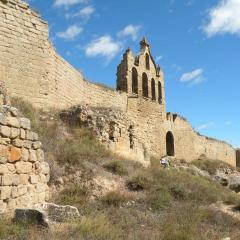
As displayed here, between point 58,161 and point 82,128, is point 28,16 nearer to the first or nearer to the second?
point 82,128

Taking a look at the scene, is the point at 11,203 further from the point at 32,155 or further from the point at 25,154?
the point at 32,155

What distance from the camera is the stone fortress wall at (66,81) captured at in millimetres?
13203

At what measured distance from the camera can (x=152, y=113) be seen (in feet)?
76.7

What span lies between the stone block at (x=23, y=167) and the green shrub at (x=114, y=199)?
2.58 m

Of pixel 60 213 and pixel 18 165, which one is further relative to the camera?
pixel 18 165

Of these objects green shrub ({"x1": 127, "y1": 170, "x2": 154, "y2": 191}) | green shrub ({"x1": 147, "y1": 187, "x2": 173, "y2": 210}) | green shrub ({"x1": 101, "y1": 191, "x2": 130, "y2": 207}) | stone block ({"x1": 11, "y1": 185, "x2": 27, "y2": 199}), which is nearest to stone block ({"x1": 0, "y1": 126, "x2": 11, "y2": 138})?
stone block ({"x1": 11, "y1": 185, "x2": 27, "y2": 199})

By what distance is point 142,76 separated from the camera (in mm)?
25438

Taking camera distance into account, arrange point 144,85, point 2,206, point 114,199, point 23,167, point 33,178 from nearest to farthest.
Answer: point 2,206, point 23,167, point 33,178, point 114,199, point 144,85

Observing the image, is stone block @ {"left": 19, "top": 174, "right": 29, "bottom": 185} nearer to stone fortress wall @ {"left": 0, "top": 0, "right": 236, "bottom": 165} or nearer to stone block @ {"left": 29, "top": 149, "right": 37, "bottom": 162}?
stone block @ {"left": 29, "top": 149, "right": 37, "bottom": 162}

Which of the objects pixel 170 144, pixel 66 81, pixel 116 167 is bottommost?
pixel 116 167

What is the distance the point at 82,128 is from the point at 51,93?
1930 mm

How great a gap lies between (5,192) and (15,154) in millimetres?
668

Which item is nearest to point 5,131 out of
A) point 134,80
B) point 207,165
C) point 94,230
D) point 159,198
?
point 94,230

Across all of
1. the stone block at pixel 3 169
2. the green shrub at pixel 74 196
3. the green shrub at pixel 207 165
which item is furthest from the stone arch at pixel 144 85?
the stone block at pixel 3 169
